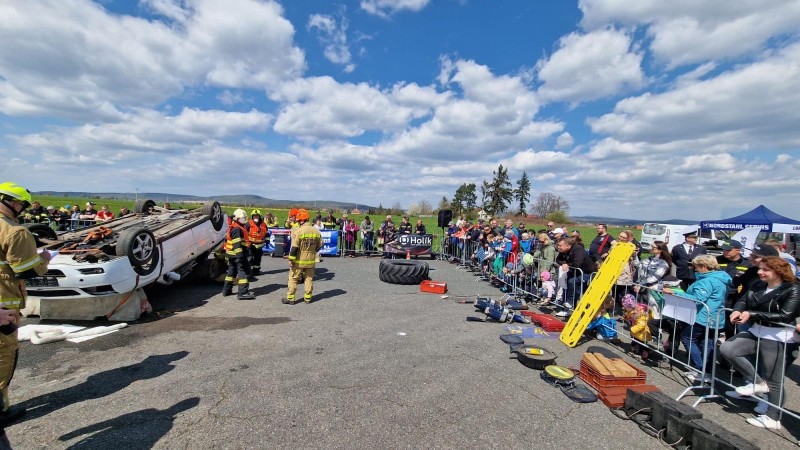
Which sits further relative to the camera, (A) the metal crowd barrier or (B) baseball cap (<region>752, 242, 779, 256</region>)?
(B) baseball cap (<region>752, 242, 779, 256</region>)

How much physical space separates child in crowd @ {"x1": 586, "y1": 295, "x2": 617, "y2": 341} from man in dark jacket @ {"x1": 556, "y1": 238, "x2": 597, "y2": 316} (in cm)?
85

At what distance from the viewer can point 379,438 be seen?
3.12m

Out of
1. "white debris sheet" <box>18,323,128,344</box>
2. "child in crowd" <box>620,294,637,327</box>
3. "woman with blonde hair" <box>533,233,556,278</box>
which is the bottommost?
"white debris sheet" <box>18,323,128,344</box>

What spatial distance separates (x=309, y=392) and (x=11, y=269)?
9.04ft

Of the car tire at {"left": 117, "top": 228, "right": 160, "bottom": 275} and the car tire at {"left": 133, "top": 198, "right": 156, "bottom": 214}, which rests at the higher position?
the car tire at {"left": 133, "top": 198, "right": 156, "bottom": 214}

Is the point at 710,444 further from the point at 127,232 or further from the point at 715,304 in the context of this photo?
the point at 127,232

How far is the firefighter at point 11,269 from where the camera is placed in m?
2.97

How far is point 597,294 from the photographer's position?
19.5ft

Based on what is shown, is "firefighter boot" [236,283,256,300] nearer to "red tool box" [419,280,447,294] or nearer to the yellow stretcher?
"red tool box" [419,280,447,294]

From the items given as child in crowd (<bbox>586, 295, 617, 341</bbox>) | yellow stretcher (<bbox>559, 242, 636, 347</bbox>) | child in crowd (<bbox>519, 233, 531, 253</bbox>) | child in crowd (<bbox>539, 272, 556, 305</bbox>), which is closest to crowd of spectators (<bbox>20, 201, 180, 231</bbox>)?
child in crowd (<bbox>519, 233, 531, 253</bbox>)

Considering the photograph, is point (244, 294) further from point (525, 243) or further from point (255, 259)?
point (525, 243)

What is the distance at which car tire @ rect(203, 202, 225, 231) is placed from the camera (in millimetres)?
8930

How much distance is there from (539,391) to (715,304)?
8.00ft

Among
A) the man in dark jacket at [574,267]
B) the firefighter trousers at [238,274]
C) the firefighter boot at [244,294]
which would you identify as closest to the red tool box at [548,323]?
the man in dark jacket at [574,267]
